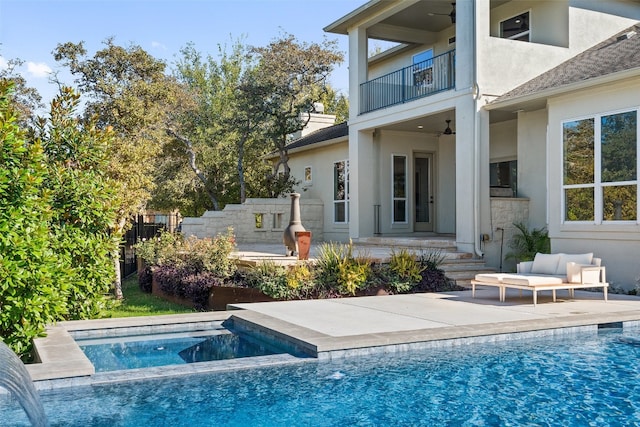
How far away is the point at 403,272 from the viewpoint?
1252 cm

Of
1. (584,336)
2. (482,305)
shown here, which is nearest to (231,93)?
(482,305)

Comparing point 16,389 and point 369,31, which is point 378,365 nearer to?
point 16,389

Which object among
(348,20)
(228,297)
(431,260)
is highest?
(348,20)

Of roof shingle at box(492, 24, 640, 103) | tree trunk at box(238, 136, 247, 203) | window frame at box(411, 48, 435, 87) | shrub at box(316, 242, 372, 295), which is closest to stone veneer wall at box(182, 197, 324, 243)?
tree trunk at box(238, 136, 247, 203)

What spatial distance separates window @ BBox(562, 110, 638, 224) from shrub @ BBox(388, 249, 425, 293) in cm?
353

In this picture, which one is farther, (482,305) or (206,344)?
(482,305)

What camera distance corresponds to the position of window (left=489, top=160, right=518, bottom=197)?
56.1 feet

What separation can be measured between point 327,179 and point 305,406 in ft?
57.0

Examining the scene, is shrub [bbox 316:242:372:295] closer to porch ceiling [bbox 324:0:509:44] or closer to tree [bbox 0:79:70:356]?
tree [bbox 0:79:70:356]

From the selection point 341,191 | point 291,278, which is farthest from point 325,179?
point 291,278

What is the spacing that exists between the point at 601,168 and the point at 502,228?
296 cm

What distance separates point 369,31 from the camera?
19109 mm

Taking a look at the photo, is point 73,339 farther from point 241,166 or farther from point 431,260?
point 241,166

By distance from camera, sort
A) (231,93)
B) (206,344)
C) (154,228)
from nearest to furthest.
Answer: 1. (206,344)
2. (154,228)
3. (231,93)
